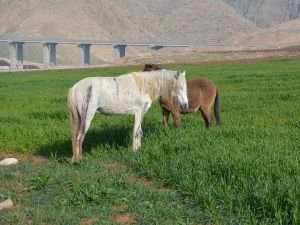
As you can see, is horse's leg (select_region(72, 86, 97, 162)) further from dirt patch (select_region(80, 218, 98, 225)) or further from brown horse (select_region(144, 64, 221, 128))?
dirt patch (select_region(80, 218, 98, 225))

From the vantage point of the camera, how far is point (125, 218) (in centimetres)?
562

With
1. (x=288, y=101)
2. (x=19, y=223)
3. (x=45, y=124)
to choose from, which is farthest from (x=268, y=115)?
(x=19, y=223)

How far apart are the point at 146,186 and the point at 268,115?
6745 millimetres

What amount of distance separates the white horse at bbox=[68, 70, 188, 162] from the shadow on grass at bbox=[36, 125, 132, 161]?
30.7 inches

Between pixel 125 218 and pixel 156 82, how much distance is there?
3.66 meters

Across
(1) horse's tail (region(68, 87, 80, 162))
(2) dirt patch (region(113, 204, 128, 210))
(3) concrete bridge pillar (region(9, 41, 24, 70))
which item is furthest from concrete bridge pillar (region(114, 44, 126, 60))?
(2) dirt patch (region(113, 204, 128, 210))

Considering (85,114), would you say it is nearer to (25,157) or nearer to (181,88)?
(181,88)

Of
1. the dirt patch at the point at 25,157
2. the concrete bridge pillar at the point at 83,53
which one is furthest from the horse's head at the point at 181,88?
the concrete bridge pillar at the point at 83,53

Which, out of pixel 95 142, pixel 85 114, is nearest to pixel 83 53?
pixel 95 142

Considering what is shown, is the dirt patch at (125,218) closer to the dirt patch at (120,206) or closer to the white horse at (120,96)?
the dirt patch at (120,206)

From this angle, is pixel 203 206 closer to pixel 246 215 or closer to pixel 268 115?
pixel 246 215

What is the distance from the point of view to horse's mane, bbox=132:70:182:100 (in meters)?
8.73

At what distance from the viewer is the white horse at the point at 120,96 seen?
27.4 feet

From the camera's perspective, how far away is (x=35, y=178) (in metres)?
7.22
